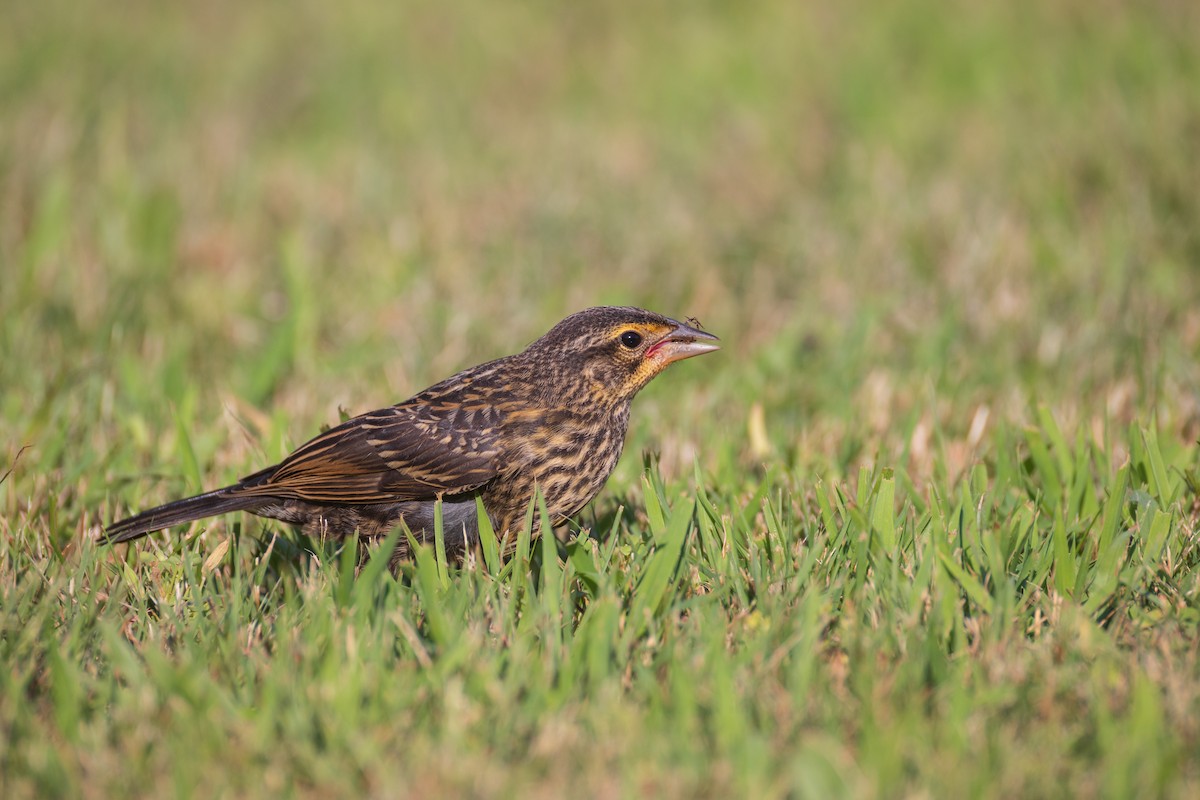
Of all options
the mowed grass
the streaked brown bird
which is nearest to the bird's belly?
the streaked brown bird

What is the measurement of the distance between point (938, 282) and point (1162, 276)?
45.8 inches

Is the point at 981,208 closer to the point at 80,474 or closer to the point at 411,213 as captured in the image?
the point at 411,213

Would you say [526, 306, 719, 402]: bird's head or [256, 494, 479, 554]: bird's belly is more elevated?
[526, 306, 719, 402]: bird's head

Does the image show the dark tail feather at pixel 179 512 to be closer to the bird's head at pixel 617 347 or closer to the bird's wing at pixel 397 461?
the bird's wing at pixel 397 461

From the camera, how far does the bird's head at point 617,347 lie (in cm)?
451

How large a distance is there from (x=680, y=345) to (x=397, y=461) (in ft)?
3.45

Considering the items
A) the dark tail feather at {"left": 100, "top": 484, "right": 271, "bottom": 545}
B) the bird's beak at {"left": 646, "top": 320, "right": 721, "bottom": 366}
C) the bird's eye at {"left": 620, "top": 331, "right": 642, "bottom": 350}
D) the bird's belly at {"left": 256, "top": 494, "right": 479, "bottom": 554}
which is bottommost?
the bird's belly at {"left": 256, "top": 494, "right": 479, "bottom": 554}

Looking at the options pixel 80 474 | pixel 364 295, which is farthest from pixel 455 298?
pixel 80 474

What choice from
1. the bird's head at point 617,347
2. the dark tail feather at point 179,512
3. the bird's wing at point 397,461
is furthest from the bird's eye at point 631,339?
the dark tail feather at point 179,512

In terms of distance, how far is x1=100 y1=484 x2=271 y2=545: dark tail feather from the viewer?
4242mm

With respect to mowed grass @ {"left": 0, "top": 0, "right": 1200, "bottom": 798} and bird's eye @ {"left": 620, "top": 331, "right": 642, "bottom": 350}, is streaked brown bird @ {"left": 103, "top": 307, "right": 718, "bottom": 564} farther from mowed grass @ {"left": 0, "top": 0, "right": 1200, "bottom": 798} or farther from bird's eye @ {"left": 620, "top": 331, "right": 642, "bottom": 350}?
mowed grass @ {"left": 0, "top": 0, "right": 1200, "bottom": 798}

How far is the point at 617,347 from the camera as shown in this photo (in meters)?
4.55

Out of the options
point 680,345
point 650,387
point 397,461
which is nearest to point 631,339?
point 680,345

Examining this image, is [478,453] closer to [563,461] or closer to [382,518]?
[563,461]
